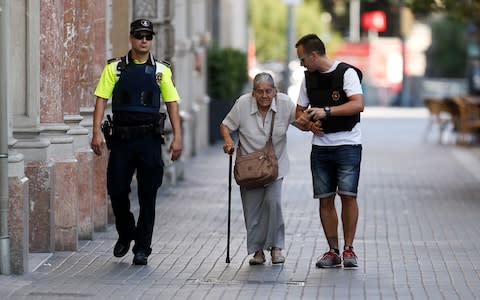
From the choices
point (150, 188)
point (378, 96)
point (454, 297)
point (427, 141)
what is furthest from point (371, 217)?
point (378, 96)

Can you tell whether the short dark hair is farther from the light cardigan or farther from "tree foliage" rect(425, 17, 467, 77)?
"tree foliage" rect(425, 17, 467, 77)

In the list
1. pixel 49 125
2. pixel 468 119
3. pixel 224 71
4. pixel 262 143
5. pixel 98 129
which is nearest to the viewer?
pixel 98 129

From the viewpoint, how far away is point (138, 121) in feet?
38.1

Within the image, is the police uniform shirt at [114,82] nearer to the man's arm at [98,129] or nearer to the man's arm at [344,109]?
the man's arm at [98,129]

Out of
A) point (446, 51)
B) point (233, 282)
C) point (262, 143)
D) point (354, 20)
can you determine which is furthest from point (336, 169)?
point (354, 20)

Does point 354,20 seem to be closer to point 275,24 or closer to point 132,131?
point 275,24

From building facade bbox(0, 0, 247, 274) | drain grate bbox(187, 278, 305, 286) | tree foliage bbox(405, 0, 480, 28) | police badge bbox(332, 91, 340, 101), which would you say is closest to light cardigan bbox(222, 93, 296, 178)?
police badge bbox(332, 91, 340, 101)

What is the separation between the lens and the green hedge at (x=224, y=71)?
29719 mm

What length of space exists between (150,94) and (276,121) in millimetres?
1045

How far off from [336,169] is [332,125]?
1.26ft

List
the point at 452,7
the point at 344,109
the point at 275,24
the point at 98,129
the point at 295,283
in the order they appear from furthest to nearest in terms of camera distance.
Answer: the point at 275,24
the point at 452,7
the point at 98,129
the point at 344,109
the point at 295,283

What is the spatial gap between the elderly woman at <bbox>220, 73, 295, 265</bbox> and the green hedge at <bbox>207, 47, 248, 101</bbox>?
58.5 feet

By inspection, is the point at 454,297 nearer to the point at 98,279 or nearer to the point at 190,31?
the point at 98,279

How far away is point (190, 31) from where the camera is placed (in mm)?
25094
